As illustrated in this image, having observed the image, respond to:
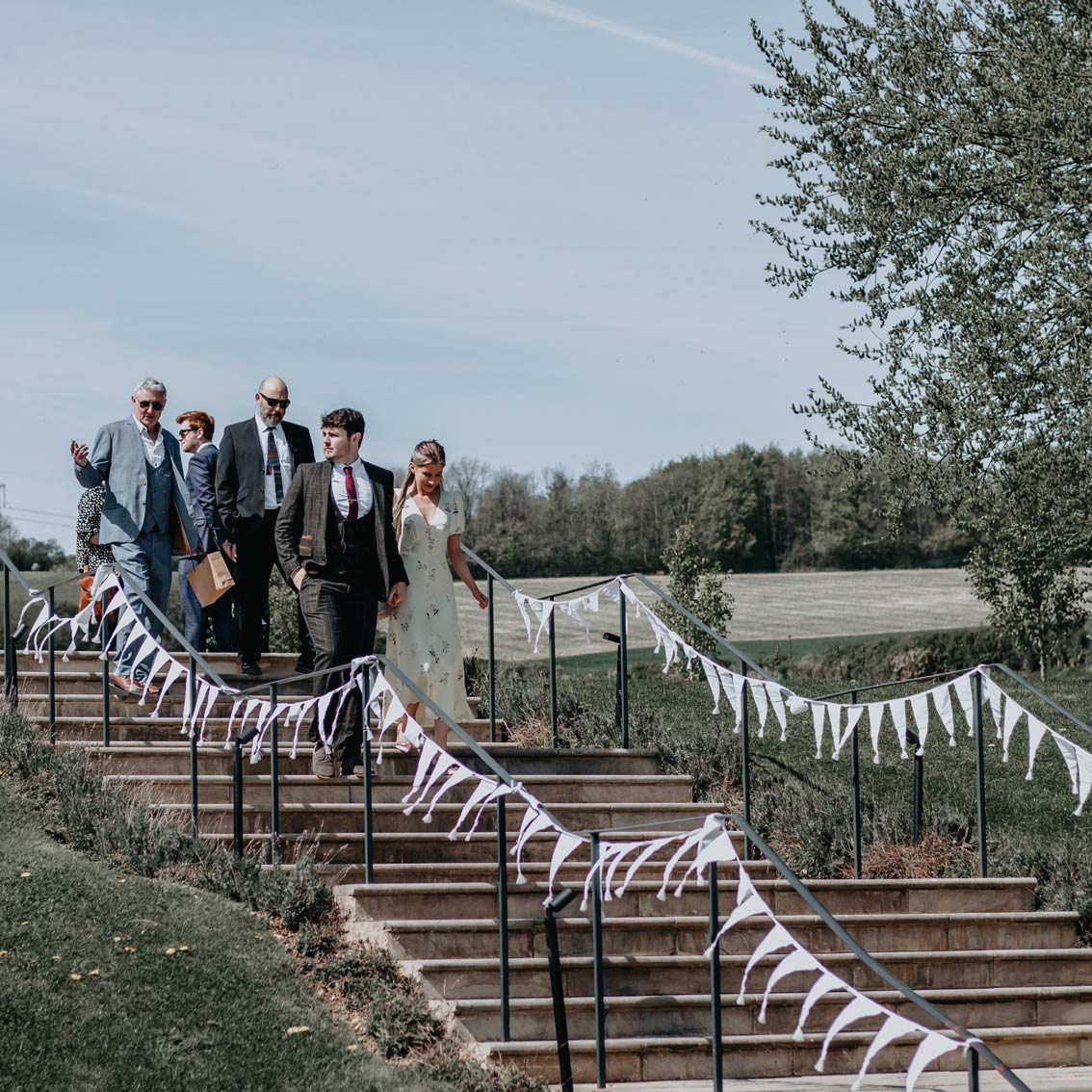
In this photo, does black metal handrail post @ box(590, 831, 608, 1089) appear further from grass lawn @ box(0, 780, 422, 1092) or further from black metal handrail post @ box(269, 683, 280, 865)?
black metal handrail post @ box(269, 683, 280, 865)

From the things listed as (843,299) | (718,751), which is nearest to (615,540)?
(843,299)

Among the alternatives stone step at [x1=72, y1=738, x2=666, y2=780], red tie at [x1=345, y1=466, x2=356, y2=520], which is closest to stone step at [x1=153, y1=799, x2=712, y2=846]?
stone step at [x1=72, y1=738, x2=666, y2=780]

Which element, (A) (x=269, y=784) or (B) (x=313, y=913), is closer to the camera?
(B) (x=313, y=913)

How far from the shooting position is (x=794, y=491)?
69.8 meters

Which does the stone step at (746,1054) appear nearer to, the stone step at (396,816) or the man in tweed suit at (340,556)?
the stone step at (396,816)

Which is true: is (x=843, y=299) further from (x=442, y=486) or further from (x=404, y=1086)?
(x=404, y=1086)

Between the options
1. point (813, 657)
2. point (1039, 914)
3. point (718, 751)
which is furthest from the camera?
point (813, 657)

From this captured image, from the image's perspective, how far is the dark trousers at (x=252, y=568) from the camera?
1057 cm

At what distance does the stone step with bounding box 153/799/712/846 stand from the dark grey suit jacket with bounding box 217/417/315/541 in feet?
7.36

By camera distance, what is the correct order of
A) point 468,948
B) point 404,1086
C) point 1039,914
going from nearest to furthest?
point 404,1086, point 468,948, point 1039,914

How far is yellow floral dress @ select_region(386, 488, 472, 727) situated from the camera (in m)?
9.63

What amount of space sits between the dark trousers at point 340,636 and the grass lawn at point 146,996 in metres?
1.69

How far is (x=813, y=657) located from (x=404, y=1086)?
1978 centimetres

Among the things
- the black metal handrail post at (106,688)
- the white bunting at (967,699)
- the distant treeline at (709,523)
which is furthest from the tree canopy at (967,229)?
the distant treeline at (709,523)
